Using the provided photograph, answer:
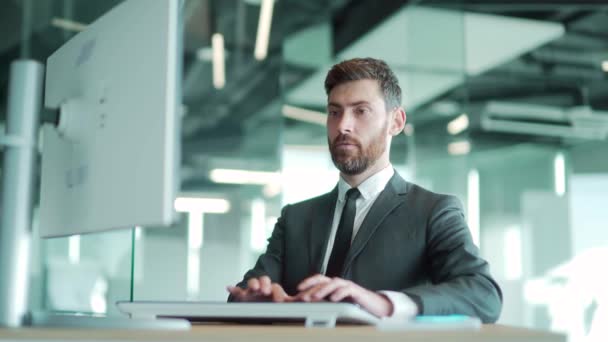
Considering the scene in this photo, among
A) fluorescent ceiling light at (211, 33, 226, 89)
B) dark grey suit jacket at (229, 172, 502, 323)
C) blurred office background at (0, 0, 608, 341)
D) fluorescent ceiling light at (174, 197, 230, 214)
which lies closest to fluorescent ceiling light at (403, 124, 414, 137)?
blurred office background at (0, 0, 608, 341)

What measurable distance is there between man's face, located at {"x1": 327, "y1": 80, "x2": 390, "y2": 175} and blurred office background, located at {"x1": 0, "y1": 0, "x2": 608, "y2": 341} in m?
2.55

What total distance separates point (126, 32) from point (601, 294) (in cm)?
570

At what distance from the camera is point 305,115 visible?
21.8 ft

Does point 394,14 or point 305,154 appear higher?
point 394,14

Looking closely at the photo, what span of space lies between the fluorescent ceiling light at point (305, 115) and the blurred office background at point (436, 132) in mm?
22

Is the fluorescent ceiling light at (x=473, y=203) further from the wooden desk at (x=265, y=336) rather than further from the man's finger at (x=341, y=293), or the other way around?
the wooden desk at (x=265, y=336)

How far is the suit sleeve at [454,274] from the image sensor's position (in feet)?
4.68

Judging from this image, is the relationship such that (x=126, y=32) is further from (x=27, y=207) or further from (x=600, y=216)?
(x=600, y=216)

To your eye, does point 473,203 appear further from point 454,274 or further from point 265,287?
point 265,287

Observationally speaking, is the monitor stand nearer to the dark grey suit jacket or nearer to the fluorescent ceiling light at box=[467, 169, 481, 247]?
the dark grey suit jacket

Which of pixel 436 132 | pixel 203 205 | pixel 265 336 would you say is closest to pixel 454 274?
pixel 265 336

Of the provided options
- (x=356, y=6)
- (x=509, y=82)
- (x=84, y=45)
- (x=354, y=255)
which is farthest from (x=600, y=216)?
(x=84, y=45)

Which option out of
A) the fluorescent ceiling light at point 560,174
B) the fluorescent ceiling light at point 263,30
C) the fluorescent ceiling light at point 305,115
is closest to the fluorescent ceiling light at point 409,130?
the fluorescent ceiling light at point 305,115

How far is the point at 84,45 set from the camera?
4.70ft
